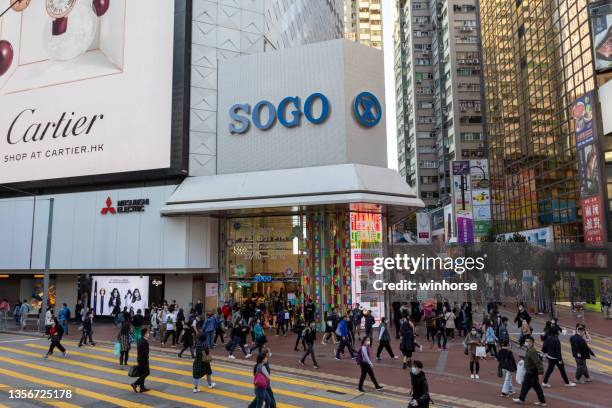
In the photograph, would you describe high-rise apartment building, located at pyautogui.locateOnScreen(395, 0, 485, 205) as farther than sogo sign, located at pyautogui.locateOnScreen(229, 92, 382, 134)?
Yes

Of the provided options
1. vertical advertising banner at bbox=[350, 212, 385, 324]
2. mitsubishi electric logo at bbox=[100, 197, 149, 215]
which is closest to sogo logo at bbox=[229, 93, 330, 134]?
vertical advertising banner at bbox=[350, 212, 385, 324]

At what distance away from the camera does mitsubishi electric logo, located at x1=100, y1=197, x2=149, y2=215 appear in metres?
27.6

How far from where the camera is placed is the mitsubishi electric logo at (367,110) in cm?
2536

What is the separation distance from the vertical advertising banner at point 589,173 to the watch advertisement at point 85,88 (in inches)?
1390

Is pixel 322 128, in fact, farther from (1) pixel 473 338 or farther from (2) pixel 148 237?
(1) pixel 473 338

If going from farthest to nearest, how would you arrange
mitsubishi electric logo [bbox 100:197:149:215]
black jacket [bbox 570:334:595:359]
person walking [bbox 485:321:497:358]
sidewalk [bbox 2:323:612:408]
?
1. mitsubishi electric logo [bbox 100:197:149:215]
2. person walking [bbox 485:321:497:358]
3. black jacket [bbox 570:334:595:359]
4. sidewalk [bbox 2:323:612:408]

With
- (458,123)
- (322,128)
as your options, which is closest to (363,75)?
(322,128)

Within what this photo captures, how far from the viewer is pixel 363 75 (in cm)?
2602

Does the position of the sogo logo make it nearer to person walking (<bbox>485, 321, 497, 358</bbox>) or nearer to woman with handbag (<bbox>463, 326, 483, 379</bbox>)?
person walking (<bbox>485, 321, 497, 358</bbox>)

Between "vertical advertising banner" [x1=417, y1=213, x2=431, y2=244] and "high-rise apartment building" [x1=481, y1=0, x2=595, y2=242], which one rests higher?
"high-rise apartment building" [x1=481, y1=0, x2=595, y2=242]

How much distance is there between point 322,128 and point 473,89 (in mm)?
69491

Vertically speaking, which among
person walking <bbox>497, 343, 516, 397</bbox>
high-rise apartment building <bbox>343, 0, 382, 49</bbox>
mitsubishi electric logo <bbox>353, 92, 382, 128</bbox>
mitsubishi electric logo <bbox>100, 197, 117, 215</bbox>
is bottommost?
person walking <bbox>497, 343, 516, 397</bbox>

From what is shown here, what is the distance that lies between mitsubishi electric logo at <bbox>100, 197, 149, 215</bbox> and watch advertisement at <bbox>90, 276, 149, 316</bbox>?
154 inches

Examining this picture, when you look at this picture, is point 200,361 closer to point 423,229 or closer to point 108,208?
point 108,208
